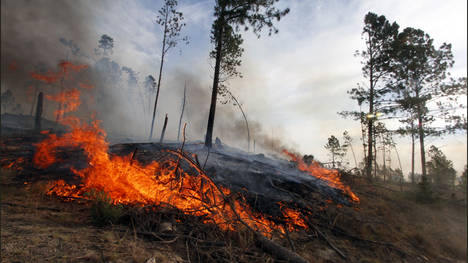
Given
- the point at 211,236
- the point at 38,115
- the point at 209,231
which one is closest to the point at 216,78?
the point at 209,231

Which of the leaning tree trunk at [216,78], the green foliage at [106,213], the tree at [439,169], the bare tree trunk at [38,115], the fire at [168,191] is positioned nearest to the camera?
the green foliage at [106,213]

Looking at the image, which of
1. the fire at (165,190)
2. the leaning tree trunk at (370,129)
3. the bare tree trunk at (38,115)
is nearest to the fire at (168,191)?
the fire at (165,190)

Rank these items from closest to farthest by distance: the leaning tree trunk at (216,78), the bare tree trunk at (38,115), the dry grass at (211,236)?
1. the dry grass at (211,236)
2. the leaning tree trunk at (216,78)
3. the bare tree trunk at (38,115)

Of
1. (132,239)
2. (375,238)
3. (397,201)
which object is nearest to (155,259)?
(132,239)

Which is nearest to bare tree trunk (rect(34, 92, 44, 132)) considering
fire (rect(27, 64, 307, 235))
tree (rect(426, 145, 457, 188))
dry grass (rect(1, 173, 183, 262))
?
fire (rect(27, 64, 307, 235))

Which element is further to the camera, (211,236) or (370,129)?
(370,129)

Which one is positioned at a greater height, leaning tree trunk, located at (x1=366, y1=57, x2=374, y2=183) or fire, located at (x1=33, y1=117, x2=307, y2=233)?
leaning tree trunk, located at (x1=366, y1=57, x2=374, y2=183)

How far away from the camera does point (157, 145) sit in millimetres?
10648

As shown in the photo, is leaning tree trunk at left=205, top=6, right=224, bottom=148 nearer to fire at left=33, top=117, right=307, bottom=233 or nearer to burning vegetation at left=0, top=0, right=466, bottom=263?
burning vegetation at left=0, top=0, right=466, bottom=263

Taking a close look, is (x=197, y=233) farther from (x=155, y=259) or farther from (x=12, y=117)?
(x=12, y=117)

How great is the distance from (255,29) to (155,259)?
14874 mm

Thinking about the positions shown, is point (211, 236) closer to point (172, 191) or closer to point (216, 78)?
point (172, 191)

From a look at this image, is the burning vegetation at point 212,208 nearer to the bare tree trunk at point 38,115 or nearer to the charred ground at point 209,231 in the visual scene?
the charred ground at point 209,231

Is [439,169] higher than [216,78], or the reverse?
[216,78]
